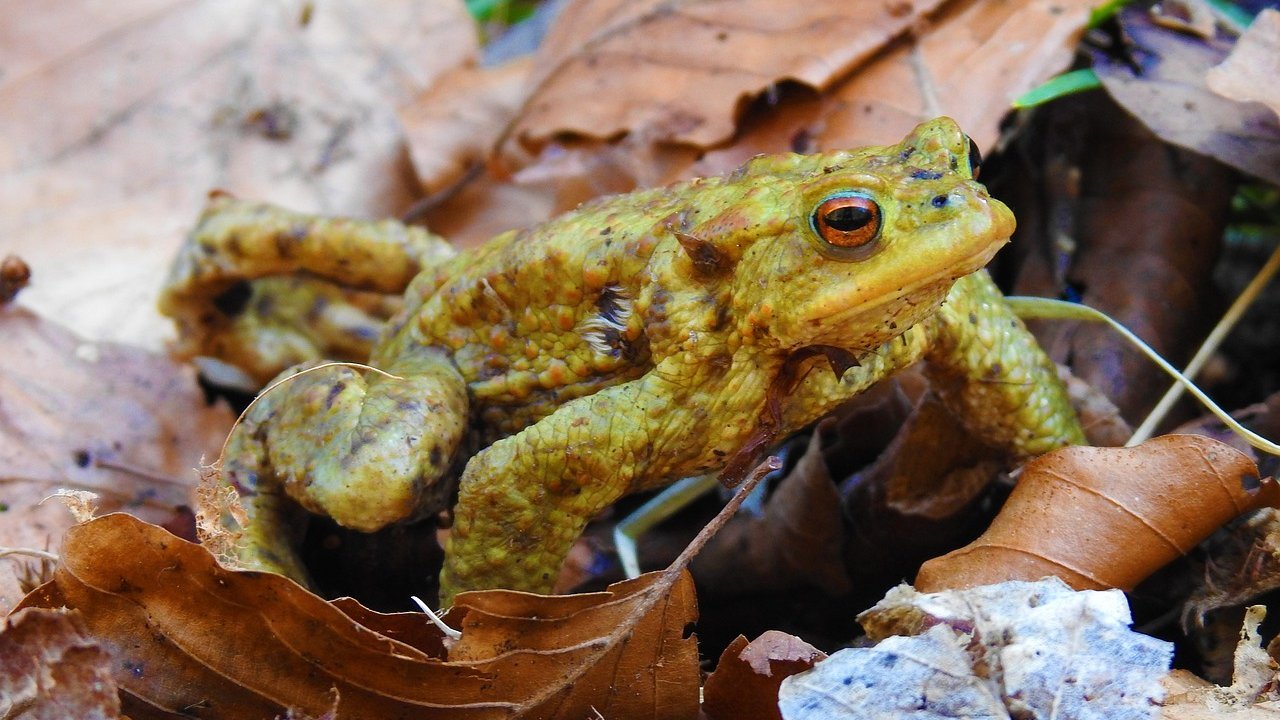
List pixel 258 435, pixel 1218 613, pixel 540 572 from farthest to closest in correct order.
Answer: pixel 258 435 → pixel 540 572 → pixel 1218 613

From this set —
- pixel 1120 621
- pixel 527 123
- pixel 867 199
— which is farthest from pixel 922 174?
pixel 527 123

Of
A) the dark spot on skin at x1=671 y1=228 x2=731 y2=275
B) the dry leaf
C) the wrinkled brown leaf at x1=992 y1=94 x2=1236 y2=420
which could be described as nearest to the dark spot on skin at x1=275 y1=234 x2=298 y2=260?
the dark spot on skin at x1=671 y1=228 x2=731 y2=275

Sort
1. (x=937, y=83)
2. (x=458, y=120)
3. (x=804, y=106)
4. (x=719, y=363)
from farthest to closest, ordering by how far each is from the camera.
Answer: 1. (x=458, y=120)
2. (x=804, y=106)
3. (x=937, y=83)
4. (x=719, y=363)

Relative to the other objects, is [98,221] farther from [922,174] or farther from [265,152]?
[922,174]

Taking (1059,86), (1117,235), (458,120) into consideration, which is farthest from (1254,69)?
(458,120)

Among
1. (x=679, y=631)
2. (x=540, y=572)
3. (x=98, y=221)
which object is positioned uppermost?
(x=679, y=631)

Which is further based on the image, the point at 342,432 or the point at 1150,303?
the point at 1150,303

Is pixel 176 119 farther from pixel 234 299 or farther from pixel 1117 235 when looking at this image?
pixel 1117 235
